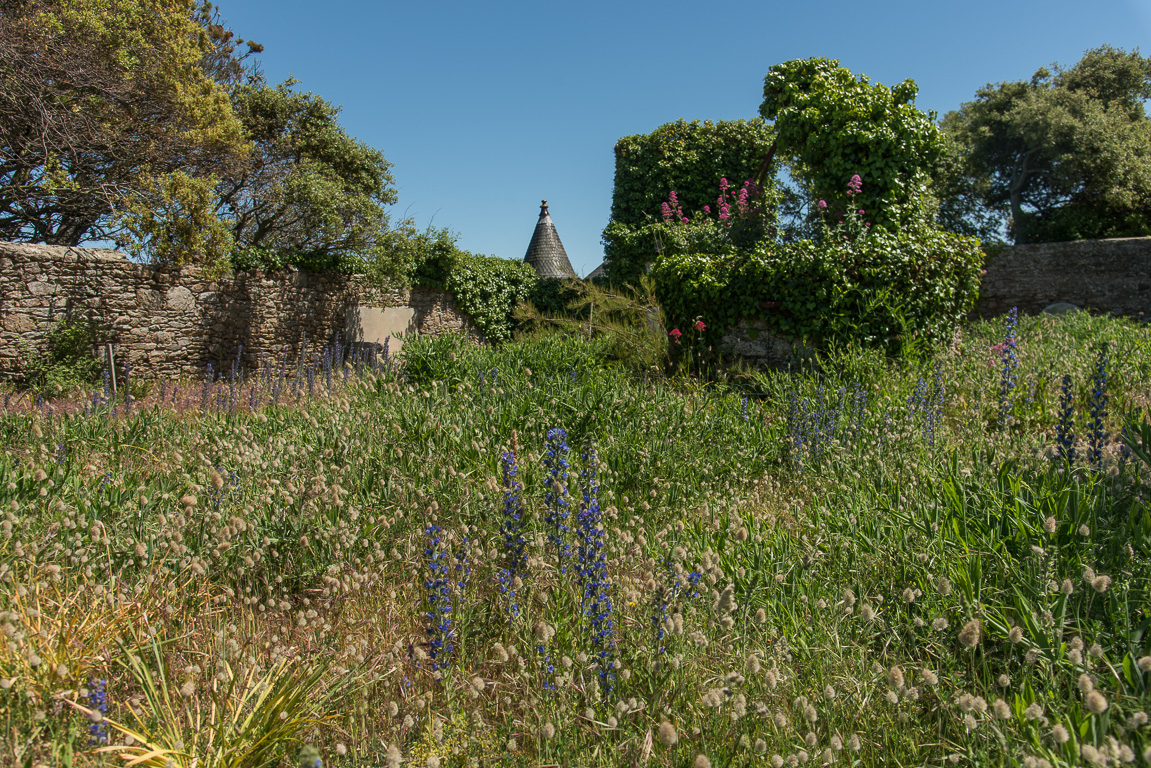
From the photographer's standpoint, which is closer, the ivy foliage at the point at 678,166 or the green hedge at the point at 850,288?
the green hedge at the point at 850,288

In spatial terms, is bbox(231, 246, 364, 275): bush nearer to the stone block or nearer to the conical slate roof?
the stone block

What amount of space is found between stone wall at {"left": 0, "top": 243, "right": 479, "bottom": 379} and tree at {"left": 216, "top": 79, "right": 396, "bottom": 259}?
1.62 m

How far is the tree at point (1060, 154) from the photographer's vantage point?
19.8 meters

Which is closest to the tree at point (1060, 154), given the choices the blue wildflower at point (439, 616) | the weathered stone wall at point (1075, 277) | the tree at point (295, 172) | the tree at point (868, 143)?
the weathered stone wall at point (1075, 277)

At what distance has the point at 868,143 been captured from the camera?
331 inches

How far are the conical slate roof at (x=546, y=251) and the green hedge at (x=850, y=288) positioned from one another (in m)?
14.2

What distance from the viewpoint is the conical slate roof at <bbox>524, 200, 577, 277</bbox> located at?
21.9 m

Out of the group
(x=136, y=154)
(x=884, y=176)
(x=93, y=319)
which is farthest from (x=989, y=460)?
(x=136, y=154)

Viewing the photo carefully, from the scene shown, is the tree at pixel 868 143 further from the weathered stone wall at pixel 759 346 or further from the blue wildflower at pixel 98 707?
A: the blue wildflower at pixel 98 707

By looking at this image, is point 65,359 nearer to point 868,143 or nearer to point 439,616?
point 439,616

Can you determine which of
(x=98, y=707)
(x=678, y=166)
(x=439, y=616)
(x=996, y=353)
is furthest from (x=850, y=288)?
(x=678, y=166)

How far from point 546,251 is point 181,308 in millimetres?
13135

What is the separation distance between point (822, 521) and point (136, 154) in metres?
14.8

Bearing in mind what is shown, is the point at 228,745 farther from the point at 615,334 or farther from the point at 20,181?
the point at 20,181
